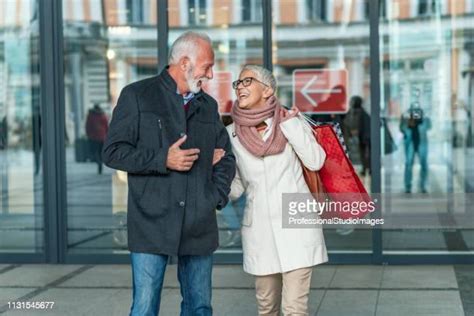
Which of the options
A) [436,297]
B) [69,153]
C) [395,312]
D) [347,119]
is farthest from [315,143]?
[69,153]

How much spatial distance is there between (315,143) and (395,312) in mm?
2052

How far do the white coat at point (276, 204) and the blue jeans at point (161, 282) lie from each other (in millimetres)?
388

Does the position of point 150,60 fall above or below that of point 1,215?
above

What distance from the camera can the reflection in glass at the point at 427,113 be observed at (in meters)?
9.52

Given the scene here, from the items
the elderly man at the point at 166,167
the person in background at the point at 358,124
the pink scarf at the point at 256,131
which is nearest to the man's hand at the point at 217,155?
the elderly man at the point at 166,167

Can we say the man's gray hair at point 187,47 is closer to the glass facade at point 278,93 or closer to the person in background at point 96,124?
the glass facade at point 278,93

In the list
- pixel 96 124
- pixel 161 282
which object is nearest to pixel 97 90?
pixel 96 124

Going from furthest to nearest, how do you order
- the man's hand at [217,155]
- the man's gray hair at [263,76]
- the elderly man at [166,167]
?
the man's gray hair at [263,76] < the man's hand at [217,155] < the elderly man at [166,167]

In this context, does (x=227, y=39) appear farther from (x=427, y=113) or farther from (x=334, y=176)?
(x=334, y=176)

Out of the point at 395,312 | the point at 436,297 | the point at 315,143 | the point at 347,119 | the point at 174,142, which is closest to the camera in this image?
the point at 174,142

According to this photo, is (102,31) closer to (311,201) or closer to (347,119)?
(347,119)

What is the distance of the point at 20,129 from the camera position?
31.7 feet

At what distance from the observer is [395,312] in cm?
688

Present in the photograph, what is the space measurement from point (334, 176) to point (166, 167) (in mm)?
1099
